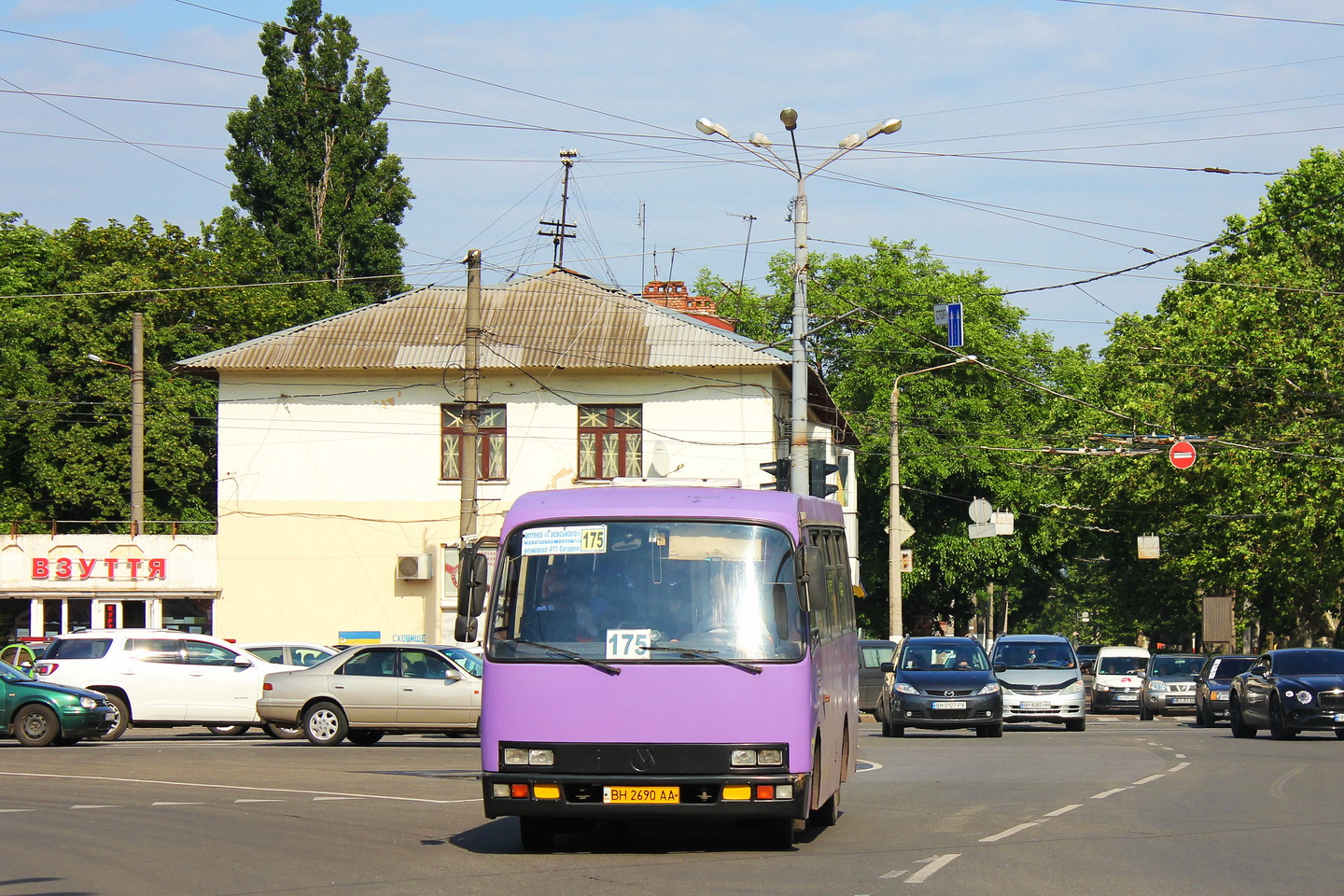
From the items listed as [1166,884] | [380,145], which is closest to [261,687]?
[1166,884]

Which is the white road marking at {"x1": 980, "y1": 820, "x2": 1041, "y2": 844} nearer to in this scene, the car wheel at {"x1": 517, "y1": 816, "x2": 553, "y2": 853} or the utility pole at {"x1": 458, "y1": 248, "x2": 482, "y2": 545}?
the car wheel at {"x1": 517, "y1": 816, "x2": 553, "y2": 853}

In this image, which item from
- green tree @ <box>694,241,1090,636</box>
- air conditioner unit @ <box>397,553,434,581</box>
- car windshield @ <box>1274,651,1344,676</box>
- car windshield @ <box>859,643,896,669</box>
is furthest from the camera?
green tree @ <box>694,241,1090,636</box>

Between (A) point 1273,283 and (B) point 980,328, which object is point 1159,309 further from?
(A) point 1273,283

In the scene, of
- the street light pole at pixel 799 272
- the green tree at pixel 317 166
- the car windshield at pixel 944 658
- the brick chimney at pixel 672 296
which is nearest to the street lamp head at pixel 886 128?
the street light pole at pixel 799 272

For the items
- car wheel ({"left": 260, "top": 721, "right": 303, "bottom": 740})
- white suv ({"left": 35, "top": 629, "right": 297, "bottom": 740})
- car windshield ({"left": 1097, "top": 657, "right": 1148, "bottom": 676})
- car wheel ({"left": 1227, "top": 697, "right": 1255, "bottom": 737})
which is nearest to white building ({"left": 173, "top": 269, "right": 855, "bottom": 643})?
car windshield ({"left": 1097, "top": 657, "right": 1148, "bottom": 676})

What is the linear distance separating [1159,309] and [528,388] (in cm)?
2629

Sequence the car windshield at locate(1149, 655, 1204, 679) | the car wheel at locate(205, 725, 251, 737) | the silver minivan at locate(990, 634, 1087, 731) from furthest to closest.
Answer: the car windshield at locate(1149, 655, 1204, 679)
the silver minivan at locate(990, 634, 1087, 731)
the car wheel at locate(205, 725, 251, 737)

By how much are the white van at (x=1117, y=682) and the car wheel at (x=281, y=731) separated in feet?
76.3

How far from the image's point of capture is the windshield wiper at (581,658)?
10.6m

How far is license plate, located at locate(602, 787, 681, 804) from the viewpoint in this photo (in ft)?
34.4

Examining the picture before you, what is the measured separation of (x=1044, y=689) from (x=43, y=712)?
56.2ft

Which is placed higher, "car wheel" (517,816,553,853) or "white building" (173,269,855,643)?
"white building" (173,269,855,643)

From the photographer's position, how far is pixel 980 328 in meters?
58.2

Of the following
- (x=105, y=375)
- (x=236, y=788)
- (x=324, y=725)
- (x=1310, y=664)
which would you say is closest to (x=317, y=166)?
(x=105, y=375)
